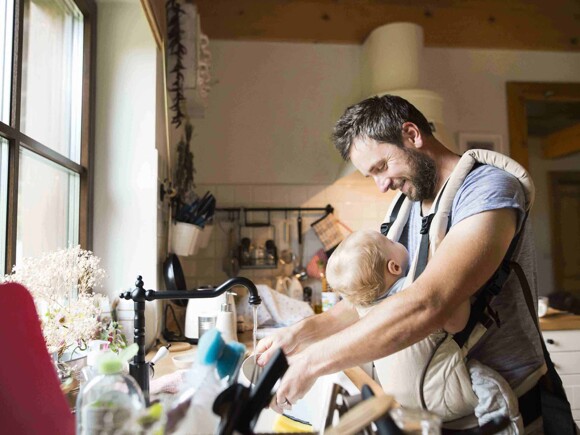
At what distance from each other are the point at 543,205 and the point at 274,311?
2138 millimetres

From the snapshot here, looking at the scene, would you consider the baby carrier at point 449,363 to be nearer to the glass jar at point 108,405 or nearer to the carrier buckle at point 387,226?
the carrier buckle at point 387,226

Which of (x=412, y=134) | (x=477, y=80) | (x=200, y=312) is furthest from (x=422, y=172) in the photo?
(x=477, y=80)

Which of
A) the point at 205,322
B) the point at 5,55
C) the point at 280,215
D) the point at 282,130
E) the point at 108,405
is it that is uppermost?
the point at 282,130

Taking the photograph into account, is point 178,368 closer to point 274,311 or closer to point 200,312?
point 200,312

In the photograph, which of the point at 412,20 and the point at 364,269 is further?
the point at 412,20

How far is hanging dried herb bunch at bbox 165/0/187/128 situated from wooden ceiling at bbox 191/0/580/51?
0.80m

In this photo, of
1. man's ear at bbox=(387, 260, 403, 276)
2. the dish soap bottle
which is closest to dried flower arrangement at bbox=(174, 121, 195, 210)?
man's ear at bbox=(387, 260, 403, 276)

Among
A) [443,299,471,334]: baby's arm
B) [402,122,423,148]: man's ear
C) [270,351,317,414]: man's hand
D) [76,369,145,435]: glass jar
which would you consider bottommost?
[270,351,317,414]: man's hand

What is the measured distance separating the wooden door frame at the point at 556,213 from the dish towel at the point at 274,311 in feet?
6.25

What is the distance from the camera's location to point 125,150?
76.5 inches

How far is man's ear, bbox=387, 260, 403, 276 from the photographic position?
1.24 m

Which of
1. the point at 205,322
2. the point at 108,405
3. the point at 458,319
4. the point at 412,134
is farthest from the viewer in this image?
the point at 205,322

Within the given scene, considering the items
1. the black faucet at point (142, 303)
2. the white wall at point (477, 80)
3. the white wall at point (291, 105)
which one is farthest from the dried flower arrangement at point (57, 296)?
the white wall at point (477, 80)

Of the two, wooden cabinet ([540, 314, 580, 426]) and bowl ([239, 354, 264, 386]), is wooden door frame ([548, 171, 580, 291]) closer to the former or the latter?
wooden cabinet ([540, 314, 580, 426])
